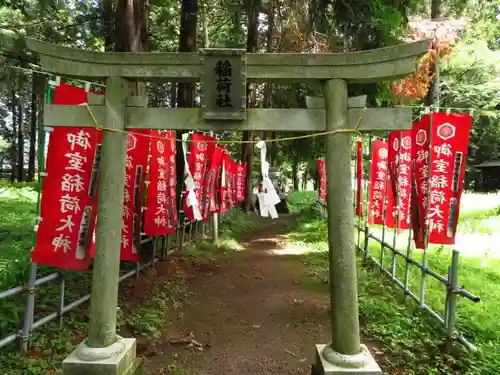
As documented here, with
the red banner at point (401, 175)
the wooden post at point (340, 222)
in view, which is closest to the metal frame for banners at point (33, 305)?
the wooden post at point (340, 222)

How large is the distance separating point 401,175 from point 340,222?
407 cm

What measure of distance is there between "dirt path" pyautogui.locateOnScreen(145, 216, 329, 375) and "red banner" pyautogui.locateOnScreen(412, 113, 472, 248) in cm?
231

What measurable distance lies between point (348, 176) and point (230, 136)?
20.1 m

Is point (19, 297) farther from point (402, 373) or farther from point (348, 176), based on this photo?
point (402, 373)

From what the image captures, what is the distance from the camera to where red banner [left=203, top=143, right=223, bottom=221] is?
10522mm

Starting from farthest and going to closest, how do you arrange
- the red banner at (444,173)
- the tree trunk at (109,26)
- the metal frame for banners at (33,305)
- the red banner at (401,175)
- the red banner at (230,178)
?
the red banner at (230,178), the tree trunk at (109,26), the red banner at (401,175), the red banner at (444,173), the metal frame for banners at (33,305)

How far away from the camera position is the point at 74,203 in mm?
4793

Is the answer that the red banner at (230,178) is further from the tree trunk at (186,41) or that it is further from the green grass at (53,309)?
the tree trunk at (186,41)

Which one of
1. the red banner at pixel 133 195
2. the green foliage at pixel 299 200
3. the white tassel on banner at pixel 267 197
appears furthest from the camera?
the green foliage at pixel 299 200

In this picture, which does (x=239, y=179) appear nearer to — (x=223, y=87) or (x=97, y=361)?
(x=223, y=87)

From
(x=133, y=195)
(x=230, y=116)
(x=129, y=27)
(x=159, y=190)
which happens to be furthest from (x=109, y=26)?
(x=230, y=116)

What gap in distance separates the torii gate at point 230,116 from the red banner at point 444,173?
7.49ft

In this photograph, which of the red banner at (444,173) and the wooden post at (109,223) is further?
the red banner at (444,173)

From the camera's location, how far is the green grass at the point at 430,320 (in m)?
5.13
